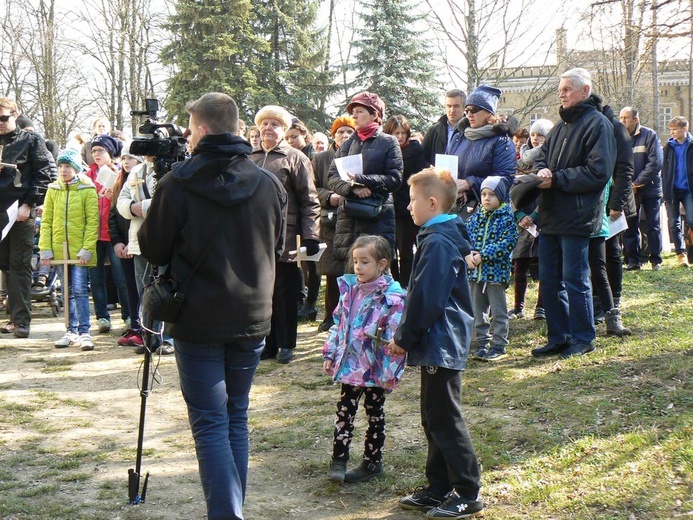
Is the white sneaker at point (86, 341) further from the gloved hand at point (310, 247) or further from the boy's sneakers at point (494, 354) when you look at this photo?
the boy's sneakers at point (494, 354)

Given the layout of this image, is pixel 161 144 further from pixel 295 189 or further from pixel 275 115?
pixel 295 189

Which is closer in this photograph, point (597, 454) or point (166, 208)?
point (166, 208)

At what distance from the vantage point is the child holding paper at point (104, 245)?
9570 mm

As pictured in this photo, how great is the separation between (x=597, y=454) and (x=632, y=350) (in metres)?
2.42

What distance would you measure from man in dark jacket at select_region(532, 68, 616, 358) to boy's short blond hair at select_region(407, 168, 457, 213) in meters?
2.65

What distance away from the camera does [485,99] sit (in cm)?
727

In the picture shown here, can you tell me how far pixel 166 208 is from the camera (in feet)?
12.7

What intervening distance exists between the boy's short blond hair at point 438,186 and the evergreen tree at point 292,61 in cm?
2717

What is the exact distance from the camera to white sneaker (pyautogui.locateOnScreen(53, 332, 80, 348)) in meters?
9.04

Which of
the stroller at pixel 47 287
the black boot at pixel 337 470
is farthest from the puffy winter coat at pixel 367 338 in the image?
the stroller at pixel 47 287

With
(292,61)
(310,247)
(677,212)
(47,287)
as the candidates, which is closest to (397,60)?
(292,61)

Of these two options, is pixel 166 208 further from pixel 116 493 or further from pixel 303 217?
pixel 303 217

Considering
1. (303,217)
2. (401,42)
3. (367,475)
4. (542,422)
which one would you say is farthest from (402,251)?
(401,42)

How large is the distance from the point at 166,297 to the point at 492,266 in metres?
4.26
